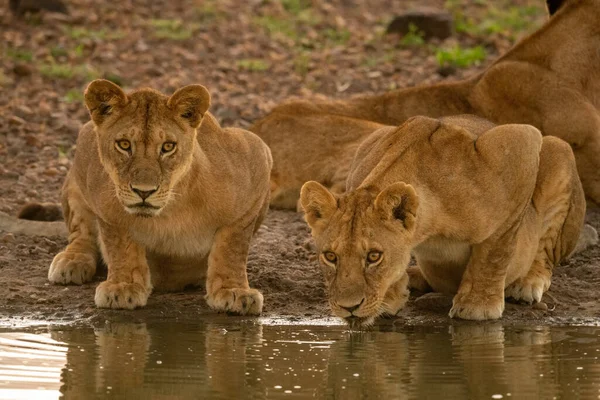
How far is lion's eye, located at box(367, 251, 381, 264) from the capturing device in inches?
242

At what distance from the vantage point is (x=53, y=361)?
232 inches

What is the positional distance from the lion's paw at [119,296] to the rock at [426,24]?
776 centimetres

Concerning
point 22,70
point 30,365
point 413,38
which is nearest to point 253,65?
point 413,38

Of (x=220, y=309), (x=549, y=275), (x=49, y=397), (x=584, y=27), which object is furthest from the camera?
(x=584, y=27)

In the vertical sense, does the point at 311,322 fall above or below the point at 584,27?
below

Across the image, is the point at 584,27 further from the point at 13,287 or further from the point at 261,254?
the point at 13,287

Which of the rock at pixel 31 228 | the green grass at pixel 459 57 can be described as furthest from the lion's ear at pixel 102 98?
the green grass at pixel 459 57

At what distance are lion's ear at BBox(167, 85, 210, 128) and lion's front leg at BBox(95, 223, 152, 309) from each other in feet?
2.23

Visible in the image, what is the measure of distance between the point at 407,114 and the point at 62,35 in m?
5.12

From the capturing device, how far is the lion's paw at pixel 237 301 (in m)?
6.98

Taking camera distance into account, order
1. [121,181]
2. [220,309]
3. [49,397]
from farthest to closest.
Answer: [220,309], [121,181], [49,397]

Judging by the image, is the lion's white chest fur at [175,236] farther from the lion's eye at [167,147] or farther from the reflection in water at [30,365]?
the reflection in water at [30,365]

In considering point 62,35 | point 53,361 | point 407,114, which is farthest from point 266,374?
point 62,35

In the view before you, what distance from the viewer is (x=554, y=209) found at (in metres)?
7.66
